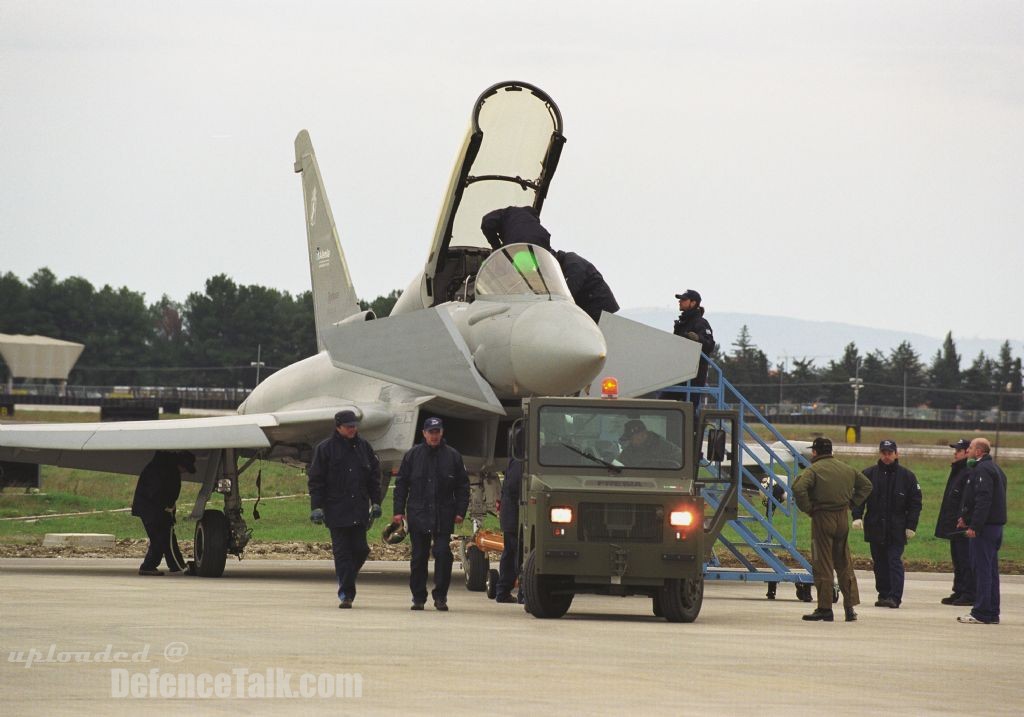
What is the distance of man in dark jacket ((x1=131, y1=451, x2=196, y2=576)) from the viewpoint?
19781 millimetres

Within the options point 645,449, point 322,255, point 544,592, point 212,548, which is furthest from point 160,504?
point 645,449

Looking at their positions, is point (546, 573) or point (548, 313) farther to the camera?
point (548, 313)

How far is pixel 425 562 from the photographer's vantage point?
14.3m

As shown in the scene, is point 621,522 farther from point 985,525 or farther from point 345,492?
point 985,525

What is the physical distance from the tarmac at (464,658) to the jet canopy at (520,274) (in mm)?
3460

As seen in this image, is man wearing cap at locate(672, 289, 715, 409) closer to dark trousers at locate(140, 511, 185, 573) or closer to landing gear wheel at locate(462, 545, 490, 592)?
landing gear wheel at locate(462, 545, 490, 592)

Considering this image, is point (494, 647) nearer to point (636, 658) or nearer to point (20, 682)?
point (636, 658)

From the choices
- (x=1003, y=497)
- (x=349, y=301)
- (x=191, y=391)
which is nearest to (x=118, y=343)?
(x=191, y=391)

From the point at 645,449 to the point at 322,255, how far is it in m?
11.4

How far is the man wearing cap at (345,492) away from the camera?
14.3 metres

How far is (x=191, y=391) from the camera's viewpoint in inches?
4924

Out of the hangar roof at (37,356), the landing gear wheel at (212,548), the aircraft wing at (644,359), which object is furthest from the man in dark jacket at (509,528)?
the hangar roof at (37,356)

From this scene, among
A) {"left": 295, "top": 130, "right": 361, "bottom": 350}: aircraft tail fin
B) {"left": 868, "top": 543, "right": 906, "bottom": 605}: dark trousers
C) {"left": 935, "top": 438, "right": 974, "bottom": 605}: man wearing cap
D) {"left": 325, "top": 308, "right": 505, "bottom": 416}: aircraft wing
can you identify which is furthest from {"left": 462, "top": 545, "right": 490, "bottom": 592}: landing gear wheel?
{"left": 295, "top": 130, "right": 361, "bottom": 350}: aircraft tail fin

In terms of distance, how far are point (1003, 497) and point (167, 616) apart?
8.02 metres
